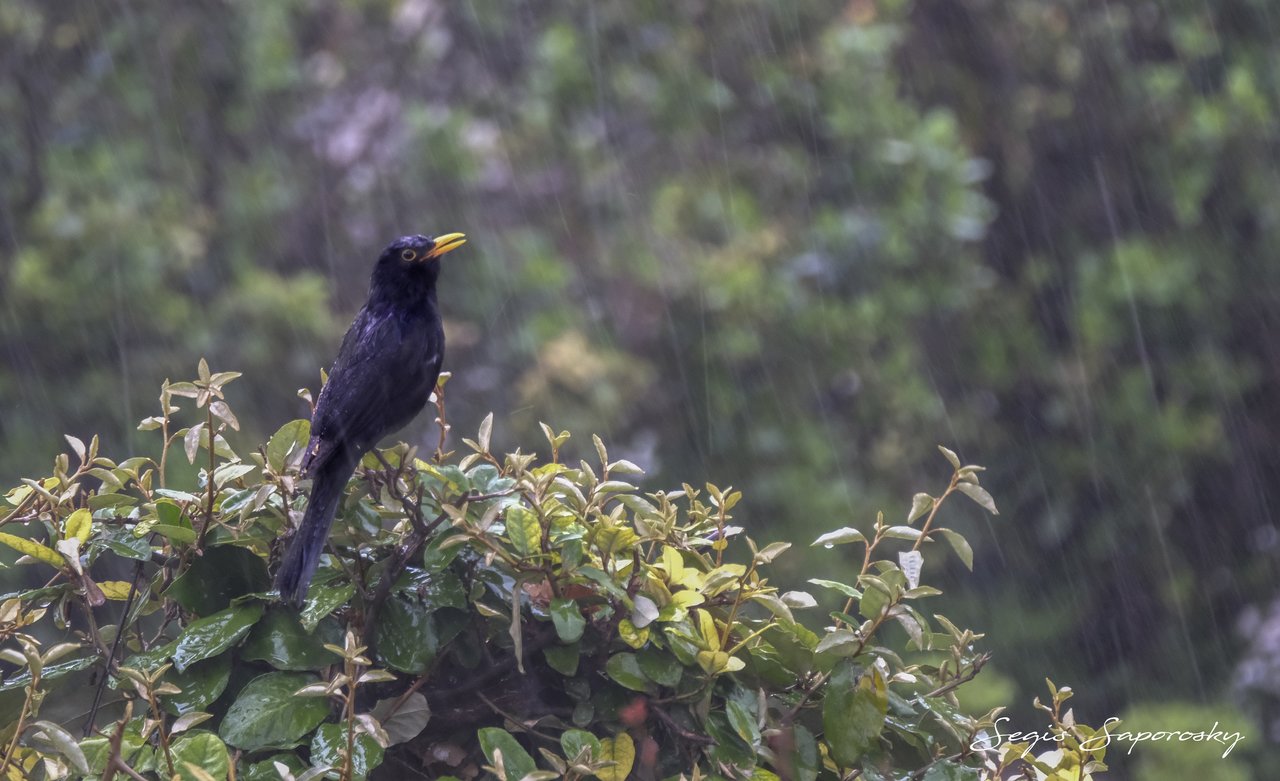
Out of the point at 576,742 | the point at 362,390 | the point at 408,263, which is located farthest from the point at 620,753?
the point at 408,263

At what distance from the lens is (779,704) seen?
1876 mm

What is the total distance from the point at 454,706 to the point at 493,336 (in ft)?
15.3

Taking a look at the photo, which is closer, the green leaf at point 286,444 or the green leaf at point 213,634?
the green leaf at point 213,634

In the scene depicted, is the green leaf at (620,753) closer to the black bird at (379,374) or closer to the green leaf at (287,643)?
the green leaf at (287,643)

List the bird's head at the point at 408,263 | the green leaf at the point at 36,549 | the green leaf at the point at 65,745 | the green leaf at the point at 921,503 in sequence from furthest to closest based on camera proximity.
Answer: the bird's head at the point at 408,263 → the green leaf at the point at 921,503 → the green leaf at the point at 36,549 → the green leaf at the point at 65,745

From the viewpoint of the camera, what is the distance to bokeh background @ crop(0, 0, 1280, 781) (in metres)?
6.05

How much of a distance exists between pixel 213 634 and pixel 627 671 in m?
0.56

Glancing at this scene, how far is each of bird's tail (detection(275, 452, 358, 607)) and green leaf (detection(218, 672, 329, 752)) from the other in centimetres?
12

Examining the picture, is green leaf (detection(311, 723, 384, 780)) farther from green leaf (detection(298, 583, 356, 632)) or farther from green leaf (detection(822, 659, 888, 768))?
green leaf (detection(822, 659, 888, 768))

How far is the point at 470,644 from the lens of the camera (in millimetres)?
1822

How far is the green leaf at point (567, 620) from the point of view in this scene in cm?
169

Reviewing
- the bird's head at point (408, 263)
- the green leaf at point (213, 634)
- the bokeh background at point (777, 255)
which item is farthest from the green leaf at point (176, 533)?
the bokeh background at point (777, 255)

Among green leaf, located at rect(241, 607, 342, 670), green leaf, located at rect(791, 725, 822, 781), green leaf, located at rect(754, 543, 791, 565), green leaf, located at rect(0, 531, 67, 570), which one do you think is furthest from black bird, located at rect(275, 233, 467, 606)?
green leaf, located at rect(791, 725, 822, 781)

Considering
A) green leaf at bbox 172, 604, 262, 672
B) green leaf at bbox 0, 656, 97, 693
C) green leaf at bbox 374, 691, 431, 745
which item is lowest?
green leaf at bbox 374, 691, 431, 745
